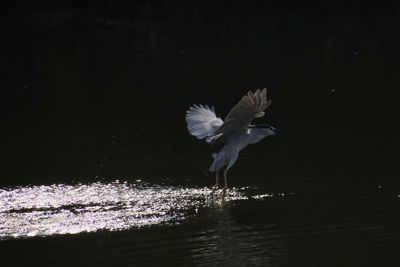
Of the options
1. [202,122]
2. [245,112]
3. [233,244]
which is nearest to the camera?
[233,244]

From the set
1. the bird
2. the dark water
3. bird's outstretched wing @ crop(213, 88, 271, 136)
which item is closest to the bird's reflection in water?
the dark water

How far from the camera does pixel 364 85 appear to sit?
1731 centimetres

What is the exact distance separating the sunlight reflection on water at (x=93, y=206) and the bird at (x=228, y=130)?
523 millimetres

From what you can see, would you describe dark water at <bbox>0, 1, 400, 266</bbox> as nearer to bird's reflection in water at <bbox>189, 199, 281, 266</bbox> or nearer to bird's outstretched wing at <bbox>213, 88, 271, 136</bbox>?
bird's reflection in water at <bbox>189, 199, 281, 266</bbox>

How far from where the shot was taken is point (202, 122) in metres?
10.8

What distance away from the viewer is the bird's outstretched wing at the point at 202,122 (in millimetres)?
10578

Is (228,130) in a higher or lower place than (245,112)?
lower

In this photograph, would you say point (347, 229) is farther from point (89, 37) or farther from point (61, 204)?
point (89, 37)

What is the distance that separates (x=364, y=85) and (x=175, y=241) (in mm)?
10463

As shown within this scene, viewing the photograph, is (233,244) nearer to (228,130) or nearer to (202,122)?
(228,130)

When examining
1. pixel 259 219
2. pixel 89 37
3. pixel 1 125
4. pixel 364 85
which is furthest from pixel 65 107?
pixel 89 37

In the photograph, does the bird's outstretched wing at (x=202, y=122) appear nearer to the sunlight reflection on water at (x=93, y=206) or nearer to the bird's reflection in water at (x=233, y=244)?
the sunlight reflection on water at (x=93, y=206)

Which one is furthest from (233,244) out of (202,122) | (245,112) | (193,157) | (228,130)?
(193,157)

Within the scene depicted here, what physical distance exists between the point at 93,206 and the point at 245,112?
223 cm
